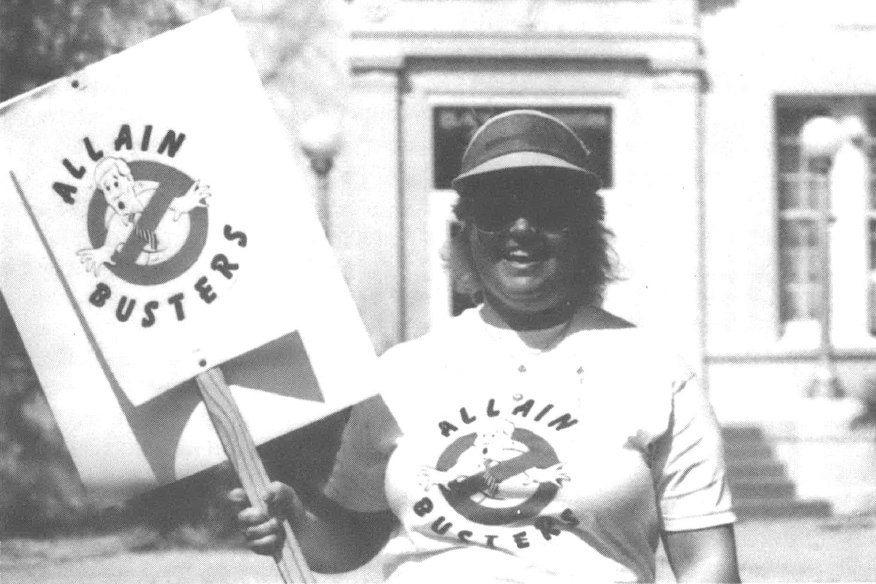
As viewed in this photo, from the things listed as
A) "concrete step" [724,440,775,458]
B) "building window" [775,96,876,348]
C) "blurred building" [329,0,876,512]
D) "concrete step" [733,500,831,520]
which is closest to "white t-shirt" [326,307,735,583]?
"concrete step" [733,500,831,520]

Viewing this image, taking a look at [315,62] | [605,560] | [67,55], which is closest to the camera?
[605,560]

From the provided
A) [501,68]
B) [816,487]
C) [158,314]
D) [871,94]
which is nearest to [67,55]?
[501,68]

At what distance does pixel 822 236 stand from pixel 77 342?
10.9m

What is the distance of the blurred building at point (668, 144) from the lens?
47.0ft

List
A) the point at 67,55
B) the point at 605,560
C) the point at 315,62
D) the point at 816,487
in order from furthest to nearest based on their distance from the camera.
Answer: the point at 315,62
the point at 816,487
the point at 67,55
the point at 605,560

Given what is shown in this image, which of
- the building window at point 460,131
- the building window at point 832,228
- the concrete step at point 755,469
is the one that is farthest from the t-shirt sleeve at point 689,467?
the building window at point 832,228

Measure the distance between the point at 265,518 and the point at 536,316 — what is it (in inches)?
20.2

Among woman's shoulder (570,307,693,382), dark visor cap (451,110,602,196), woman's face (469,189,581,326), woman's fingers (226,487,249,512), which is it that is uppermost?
dark visor cap (451,110,602,196)

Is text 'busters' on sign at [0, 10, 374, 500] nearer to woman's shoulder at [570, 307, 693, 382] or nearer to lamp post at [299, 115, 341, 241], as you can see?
woman's shoulder at [570, 307, 693, 382]

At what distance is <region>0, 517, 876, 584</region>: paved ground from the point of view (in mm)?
9594

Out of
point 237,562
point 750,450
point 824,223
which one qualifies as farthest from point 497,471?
point 750,450

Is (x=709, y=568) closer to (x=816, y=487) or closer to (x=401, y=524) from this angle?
(x=401, y=524)

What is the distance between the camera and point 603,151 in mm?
14609

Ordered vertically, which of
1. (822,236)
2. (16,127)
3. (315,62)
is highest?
(16,127)
